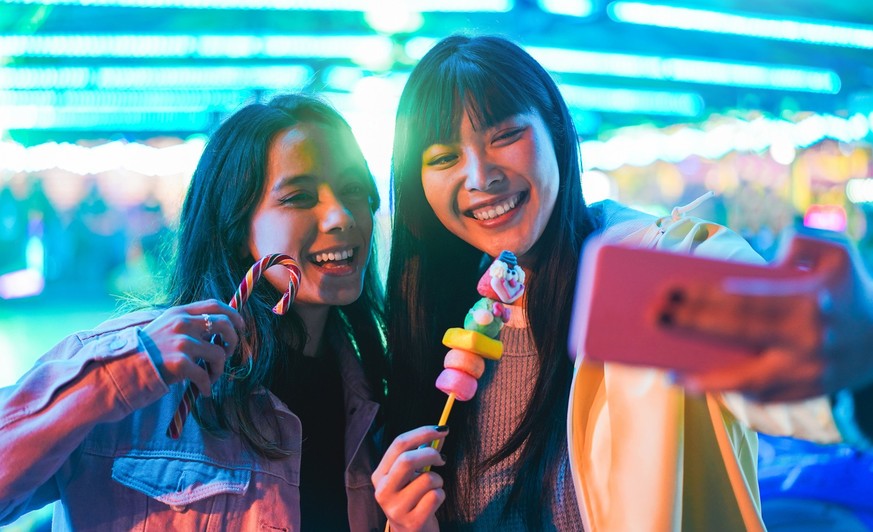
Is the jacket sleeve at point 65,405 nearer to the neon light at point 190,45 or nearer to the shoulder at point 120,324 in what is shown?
the shoulder at point 120,324

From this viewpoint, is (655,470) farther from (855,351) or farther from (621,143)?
(621,143)

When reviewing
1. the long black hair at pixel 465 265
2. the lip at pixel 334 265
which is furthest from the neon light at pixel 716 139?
the lip at pixel 334 265

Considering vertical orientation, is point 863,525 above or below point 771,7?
below

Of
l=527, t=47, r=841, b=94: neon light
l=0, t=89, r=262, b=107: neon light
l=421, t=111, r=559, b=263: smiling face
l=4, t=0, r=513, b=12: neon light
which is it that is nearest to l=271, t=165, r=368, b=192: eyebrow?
l=421, t=111, r=559, b=263: smiling face

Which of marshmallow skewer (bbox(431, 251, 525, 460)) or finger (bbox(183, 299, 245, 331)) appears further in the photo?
marshmallow skewer (bbox(431, 251, 525, 460))

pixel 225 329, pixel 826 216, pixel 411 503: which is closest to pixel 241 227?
pixel 225 329

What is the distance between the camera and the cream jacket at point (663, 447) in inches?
62.1

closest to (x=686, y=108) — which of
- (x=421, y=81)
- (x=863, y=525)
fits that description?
(x=863, y=525)

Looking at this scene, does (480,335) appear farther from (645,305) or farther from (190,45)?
(190,45)

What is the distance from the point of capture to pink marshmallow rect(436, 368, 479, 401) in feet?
6.44

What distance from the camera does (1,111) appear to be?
1531 cm

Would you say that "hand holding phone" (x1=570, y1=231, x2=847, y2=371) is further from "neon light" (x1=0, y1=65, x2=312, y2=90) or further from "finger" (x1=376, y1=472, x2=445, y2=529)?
"neon light" (x1=0, y1=65, x2=312, y2=90)

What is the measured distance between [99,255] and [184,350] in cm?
1873

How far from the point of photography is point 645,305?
3.17 ft
